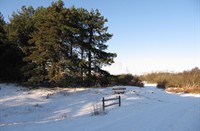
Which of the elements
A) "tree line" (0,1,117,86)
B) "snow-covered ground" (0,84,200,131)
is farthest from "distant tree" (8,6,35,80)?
"snow-covered ground" (0,84,200,131)

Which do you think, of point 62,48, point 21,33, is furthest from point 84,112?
→ point 21,33

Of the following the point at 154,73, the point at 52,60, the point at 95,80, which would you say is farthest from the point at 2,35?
the point at 154,73

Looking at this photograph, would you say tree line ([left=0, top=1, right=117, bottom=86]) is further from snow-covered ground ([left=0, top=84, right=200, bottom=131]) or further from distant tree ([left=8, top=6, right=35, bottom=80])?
snow-covered ground ([left=0, top=84, right=200, bottom=131])

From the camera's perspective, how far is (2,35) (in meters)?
34.6

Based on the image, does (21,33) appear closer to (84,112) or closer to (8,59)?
(8,59)

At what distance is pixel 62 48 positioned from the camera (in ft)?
99.1

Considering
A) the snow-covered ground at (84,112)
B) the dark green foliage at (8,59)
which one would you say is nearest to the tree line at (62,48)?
the dark green foliage at (8,59)

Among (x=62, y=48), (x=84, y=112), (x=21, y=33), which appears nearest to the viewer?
(x=84, y=112)

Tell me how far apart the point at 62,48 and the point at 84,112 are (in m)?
12.1

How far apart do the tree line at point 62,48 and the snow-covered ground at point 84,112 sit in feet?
7.93

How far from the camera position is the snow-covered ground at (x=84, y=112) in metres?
12.5

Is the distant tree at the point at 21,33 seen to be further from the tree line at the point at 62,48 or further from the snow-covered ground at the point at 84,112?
the snow-covered ground at the point at 84,112

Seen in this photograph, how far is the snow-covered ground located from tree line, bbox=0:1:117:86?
242cm

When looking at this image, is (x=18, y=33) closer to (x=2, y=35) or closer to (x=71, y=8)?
(x=2, y=35)
